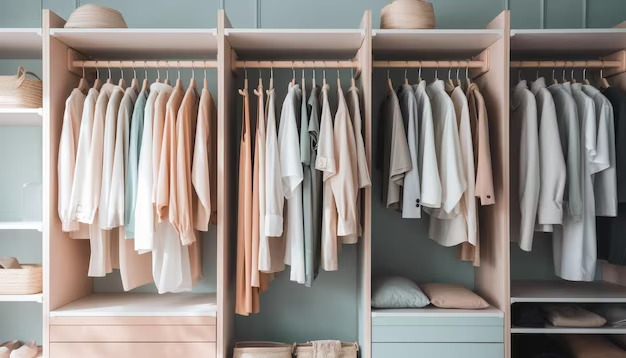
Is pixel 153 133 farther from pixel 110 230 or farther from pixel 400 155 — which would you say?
pixel 400 155

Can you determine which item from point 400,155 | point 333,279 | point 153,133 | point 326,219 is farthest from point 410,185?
point 153,133

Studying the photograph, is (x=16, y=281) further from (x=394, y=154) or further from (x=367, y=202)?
(x=394, y=154)

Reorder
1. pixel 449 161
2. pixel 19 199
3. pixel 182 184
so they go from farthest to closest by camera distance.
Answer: pixel 19 199, pixel 449 161, pixel 182 184

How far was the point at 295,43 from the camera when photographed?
109 inches

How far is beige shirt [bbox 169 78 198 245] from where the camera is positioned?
8.07ft

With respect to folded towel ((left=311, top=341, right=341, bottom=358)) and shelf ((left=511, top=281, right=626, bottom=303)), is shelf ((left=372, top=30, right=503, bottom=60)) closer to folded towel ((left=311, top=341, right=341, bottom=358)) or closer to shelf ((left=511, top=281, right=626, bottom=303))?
shelf ((left=511, top=281, right=626, bottom=303))

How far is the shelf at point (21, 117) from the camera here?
8.60 feet

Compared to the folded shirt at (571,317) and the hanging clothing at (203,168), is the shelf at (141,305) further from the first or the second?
the folded shirt at (571,317)

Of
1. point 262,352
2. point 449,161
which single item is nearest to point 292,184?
point 449,161

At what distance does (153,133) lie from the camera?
2.54m

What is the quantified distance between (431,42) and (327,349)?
5.56 feet

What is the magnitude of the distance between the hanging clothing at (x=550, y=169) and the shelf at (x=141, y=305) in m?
1.70

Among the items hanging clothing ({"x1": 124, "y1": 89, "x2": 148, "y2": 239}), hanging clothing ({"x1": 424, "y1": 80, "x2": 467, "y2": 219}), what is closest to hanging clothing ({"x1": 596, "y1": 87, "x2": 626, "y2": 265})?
hanging clothing ({"x1": 424, "y1": 80, "x2": 467, "y2": 219})

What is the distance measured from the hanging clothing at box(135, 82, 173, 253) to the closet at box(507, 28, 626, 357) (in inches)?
71.2
